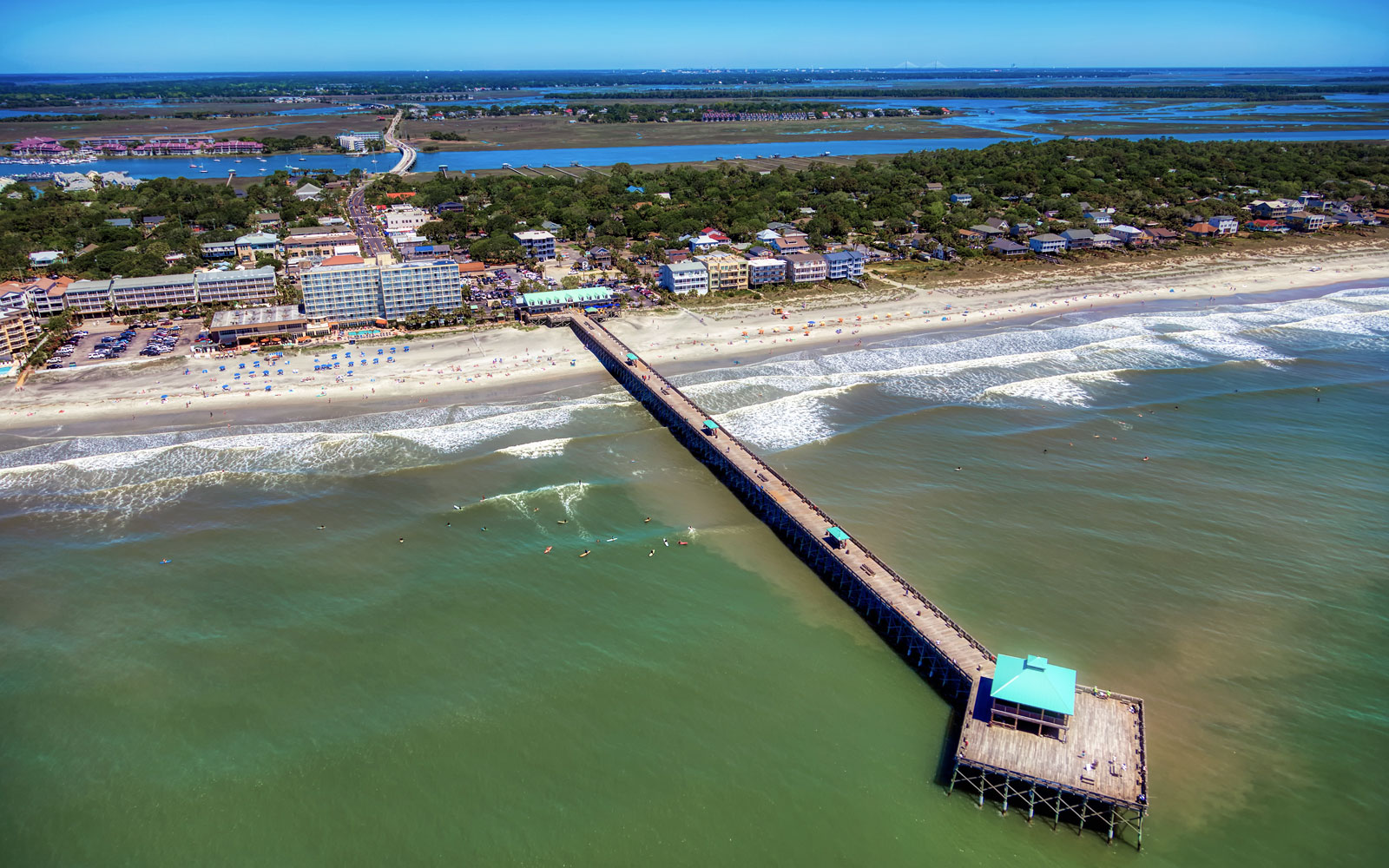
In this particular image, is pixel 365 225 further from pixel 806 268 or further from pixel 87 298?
pixel 806 268

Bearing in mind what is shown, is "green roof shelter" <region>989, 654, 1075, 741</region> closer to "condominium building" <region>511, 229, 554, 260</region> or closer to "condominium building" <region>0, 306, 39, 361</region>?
"condominium building" <region>0, 306, 39, 361</region>

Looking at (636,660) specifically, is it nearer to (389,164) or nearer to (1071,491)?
(1071,491)

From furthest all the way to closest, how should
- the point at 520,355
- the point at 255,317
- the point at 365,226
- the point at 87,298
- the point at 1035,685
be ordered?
the point at 365,226, the point at 87,298, the point at 255,317, the point at 520,355, the point at 1035,685

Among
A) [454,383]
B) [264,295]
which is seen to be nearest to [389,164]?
[264,295]

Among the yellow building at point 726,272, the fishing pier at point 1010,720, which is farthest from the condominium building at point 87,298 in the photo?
the fishing pier at point 1010,720

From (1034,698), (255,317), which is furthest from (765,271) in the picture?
(1034,698)

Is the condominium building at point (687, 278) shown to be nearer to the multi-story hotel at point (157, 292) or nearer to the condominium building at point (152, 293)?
the multi-story hotel at point (157, 292)
